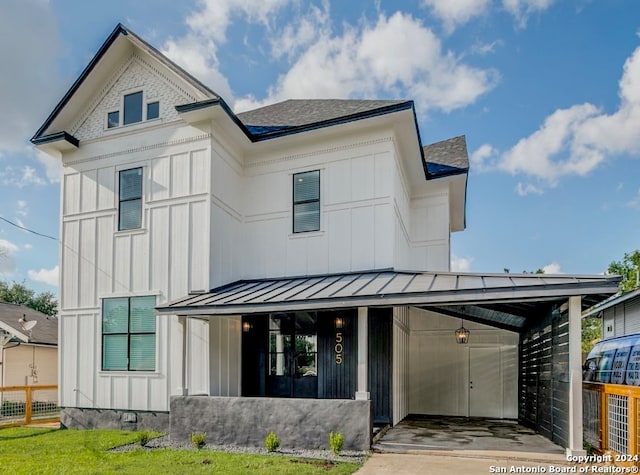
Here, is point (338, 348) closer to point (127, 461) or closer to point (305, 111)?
point (127, 461)

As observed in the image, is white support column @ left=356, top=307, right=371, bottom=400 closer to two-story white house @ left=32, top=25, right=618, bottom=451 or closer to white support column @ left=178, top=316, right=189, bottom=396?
two-story white house @ left=32, top=25, right=618, bottom=451

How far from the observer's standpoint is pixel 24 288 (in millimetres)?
42438

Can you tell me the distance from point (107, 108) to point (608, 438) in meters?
12.3

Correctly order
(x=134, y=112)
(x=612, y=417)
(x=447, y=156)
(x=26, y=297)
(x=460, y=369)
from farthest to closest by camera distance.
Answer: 1. (x=26, y=297)
2. (x=447, y=156)
3. (x=460, y=369)
4. (x=134, y=112)
5. (x=612, y=417)

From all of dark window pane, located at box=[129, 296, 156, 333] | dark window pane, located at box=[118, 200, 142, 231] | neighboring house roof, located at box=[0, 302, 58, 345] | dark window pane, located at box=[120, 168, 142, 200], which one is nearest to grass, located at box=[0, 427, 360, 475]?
dark window pane, located at box=[129, 296, 156, 333]

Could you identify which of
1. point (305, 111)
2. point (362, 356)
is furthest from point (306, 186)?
point (362, 356)

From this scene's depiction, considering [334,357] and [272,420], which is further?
[334,357]

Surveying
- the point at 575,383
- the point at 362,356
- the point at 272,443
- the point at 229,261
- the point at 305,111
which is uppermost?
the point at 305,111

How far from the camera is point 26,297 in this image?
41.8 m

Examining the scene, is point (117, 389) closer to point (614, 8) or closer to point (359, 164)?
point (359, 164)

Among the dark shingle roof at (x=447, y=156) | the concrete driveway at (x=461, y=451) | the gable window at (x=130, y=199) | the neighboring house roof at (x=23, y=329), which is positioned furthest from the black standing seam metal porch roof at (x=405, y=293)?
the neighboring house roof at (x=23, y=329)

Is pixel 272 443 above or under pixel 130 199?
under

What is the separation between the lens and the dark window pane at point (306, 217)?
444 inches

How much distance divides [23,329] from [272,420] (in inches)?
525
